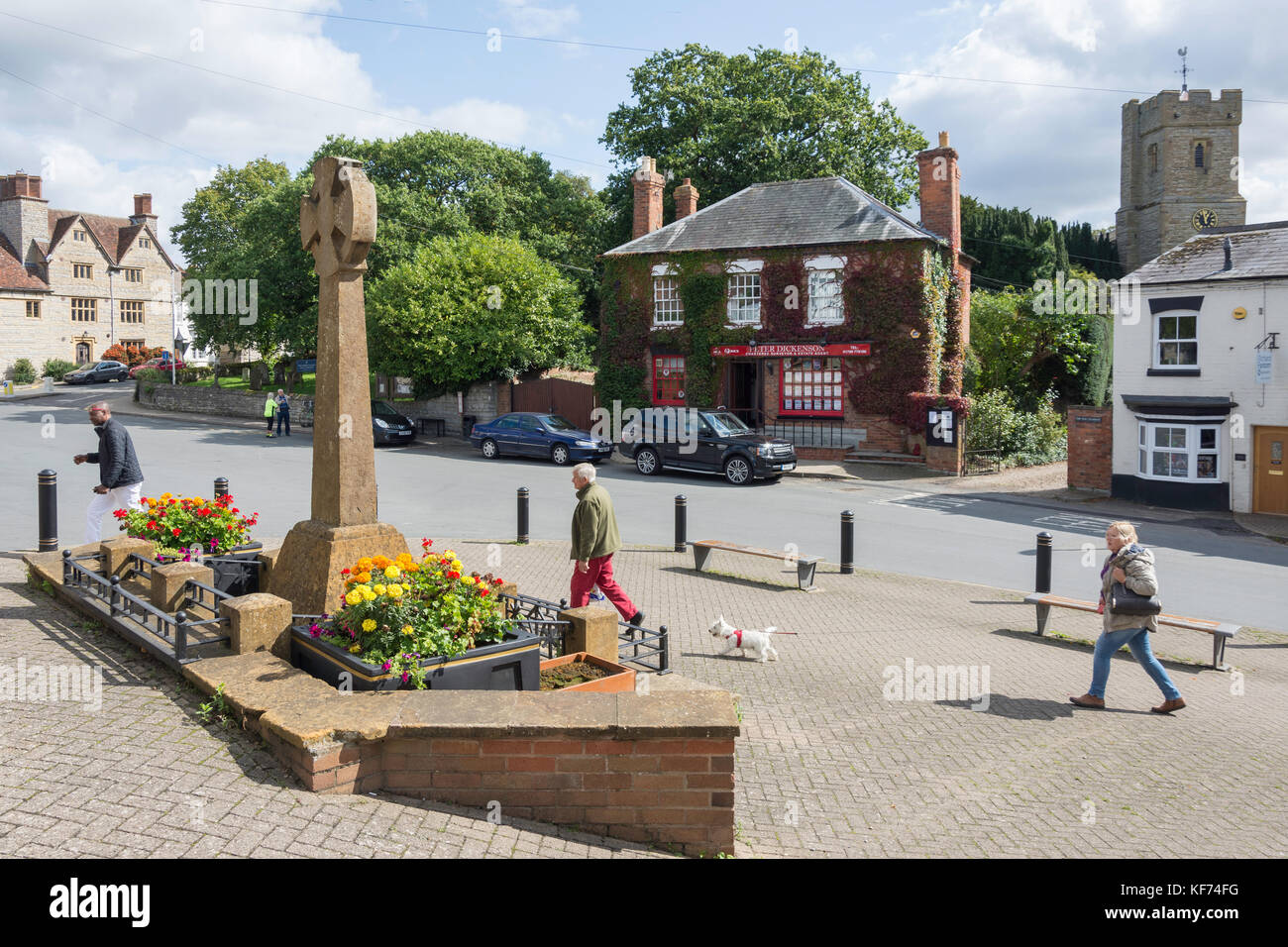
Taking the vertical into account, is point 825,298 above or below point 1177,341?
above

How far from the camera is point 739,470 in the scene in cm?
2331

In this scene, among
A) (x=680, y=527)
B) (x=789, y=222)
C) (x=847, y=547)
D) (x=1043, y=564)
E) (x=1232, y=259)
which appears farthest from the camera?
(x=789, y=222)

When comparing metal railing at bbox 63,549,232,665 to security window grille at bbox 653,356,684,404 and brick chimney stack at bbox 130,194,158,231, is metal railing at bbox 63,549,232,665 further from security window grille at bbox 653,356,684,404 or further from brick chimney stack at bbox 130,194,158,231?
brick chimney stack at bbox 130,194,158,231

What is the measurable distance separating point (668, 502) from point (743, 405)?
13232mm

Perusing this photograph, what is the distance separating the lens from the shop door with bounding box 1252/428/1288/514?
2078cm

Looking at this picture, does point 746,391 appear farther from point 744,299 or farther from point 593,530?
point 593,530

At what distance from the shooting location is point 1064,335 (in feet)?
112

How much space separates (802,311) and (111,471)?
23449 millimetres

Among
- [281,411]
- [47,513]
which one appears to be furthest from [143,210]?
[47,513]

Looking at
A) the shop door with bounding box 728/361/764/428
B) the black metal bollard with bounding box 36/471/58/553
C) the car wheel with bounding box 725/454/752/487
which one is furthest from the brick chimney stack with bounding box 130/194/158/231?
the black metal bollard with bounding box 36/471/58/553

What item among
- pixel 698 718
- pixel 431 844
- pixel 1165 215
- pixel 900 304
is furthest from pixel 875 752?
pixel 1165 215

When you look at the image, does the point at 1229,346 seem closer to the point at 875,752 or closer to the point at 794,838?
the point at 875,752

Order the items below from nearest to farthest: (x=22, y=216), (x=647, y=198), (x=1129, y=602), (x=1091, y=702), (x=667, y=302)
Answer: (x=1129, y=602)
(x=1091, y=702)
(x=667, y=302)
(x=647, y=198)
(x=22, y=216)

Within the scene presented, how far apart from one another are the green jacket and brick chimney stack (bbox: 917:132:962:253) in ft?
82.2
